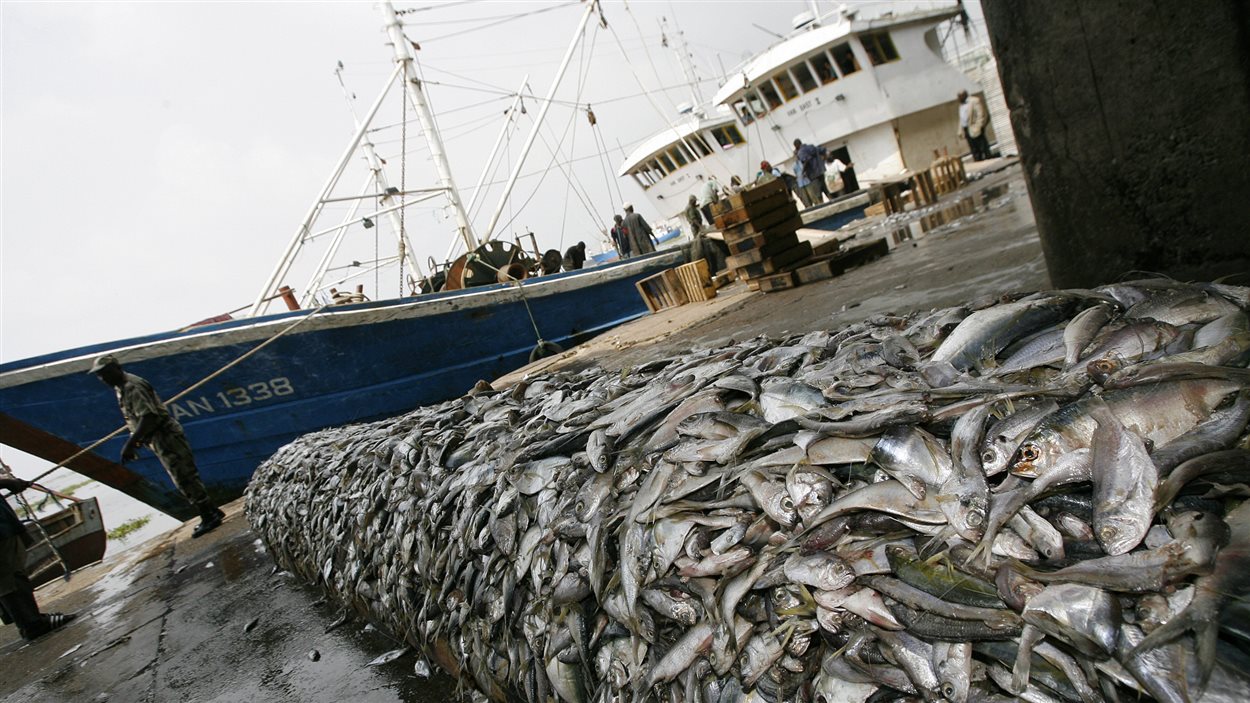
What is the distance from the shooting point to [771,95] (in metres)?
26.2

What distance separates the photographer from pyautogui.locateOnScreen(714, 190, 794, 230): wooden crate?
354 inches

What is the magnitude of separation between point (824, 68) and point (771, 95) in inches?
98.4

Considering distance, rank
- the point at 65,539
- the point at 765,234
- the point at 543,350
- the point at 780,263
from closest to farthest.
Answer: the point at 765,234 < the point at 780,263 < the point at 65,539 < the point at 543,350

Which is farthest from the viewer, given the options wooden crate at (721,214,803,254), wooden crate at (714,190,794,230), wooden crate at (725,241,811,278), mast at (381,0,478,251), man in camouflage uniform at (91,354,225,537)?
mast at (381,0,478,251)

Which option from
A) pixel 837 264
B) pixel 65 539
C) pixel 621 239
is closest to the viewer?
pixel 837 264

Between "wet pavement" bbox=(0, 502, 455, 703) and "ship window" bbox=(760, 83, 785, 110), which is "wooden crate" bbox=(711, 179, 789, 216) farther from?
"ship window" bbox=(760, 83, 785, 110)

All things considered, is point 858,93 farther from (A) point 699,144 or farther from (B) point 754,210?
(B) point 754,210

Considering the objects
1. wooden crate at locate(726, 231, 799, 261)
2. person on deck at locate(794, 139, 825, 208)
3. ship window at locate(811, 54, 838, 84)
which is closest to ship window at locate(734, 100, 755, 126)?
ship window at locate(811, 54, 838, 84)

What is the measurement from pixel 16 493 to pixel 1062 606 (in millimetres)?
10623

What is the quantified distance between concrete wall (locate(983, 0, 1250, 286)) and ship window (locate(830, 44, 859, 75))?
77.1ft

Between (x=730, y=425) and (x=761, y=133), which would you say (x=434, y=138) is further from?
(x=730, y=425)

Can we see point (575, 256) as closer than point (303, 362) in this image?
No

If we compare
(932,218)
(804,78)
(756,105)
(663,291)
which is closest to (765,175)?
(932,218)

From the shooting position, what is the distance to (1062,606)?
1.14 metres
